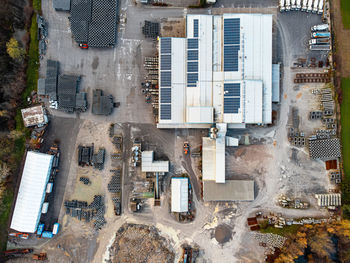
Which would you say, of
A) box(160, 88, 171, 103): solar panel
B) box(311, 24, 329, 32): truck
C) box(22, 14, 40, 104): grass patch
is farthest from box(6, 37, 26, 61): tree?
box(311, 24, 329, 32): truck

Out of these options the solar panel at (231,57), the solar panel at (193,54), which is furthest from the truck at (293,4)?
the solar panel at (193,54)

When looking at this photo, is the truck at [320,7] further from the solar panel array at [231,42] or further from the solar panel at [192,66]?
the solar panel at [192,66]

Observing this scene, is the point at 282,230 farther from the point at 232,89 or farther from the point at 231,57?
the point at 231,57

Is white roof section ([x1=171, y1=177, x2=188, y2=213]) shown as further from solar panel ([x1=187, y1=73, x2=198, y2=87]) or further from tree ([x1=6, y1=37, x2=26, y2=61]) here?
tree ([x1=6, y1=37, x2=26, y2=61])

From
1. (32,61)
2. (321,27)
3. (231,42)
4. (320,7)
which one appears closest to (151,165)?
(231,42)

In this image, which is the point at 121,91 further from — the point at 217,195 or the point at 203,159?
the point at 217,195
